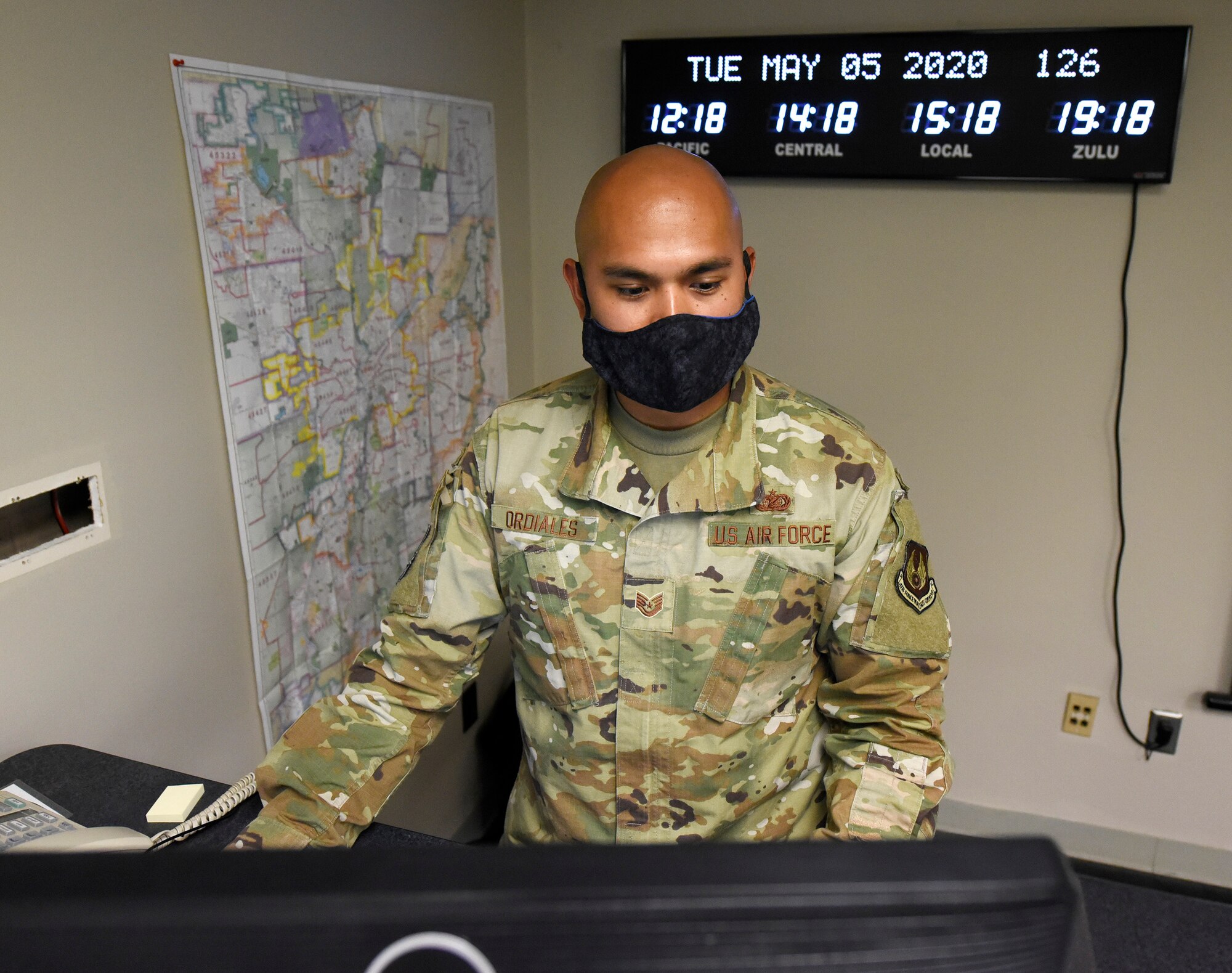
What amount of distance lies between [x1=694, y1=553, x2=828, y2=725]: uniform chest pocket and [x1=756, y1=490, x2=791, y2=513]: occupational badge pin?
2.3 inches

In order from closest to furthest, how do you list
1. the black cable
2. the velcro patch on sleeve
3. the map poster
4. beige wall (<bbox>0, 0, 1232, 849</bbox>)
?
the velcro patch on sleeve, beige wall (<bbox>0, 0, 1232, 849</bbox>), the map poster, the black cable

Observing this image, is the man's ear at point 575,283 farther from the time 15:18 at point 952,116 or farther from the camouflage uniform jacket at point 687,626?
the time 15:18 at point 952,116

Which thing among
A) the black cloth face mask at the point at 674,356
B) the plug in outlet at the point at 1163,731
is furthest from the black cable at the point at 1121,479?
the black cloth face mask at the point at 674,356

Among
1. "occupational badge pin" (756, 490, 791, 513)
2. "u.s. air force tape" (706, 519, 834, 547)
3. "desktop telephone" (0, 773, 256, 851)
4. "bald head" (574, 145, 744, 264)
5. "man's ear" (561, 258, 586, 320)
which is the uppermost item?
"bald head" (574, 145, 744, 264)

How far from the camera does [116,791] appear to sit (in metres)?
1.05

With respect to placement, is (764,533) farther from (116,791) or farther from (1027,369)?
(1027,369)

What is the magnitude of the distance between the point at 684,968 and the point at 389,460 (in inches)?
63.7

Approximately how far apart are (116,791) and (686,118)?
1.79m

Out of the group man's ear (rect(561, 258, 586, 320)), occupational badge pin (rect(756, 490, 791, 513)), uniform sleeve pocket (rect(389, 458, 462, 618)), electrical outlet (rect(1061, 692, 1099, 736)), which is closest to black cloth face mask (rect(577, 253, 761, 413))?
man's ear (rect(561, 258, 586, 320))

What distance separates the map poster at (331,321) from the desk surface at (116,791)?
0.44 metres

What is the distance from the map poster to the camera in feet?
4.51

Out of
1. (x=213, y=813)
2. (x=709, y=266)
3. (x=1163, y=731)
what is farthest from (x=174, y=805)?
(x=1163, y=731)

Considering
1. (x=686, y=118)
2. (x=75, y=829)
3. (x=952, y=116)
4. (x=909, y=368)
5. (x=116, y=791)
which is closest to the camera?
(x=75, y=829)

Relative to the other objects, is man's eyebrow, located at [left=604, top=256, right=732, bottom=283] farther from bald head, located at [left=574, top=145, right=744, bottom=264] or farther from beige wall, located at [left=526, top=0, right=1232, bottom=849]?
beige wall, located at [left=526, top=0, right=1232, bottom=849]
